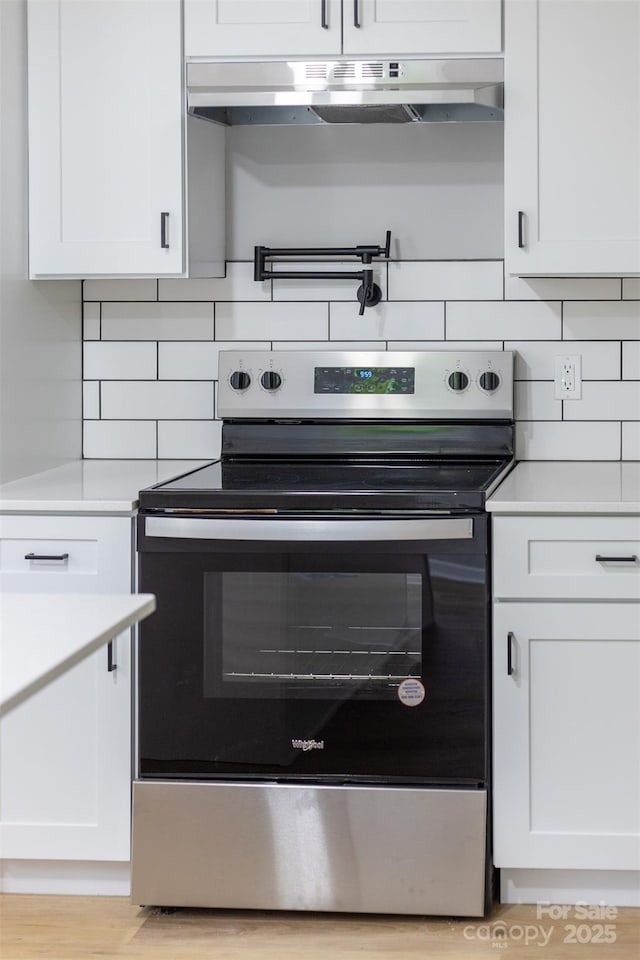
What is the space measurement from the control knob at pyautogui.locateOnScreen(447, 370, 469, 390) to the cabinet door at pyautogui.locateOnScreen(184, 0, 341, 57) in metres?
0.79

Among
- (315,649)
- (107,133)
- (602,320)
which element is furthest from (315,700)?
(107,133)

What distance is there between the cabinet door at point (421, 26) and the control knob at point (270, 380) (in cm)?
77

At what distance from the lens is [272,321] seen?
9.38 ft

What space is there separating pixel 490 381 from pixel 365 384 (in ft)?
1.00

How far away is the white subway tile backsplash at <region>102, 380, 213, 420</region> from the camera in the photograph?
2895 mm

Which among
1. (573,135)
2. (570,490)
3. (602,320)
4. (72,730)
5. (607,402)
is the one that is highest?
(573,135)

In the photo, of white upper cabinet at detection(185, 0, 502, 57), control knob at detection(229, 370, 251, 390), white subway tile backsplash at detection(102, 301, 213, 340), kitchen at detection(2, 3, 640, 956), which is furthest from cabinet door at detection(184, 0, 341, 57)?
control knob at detection(229, 370, 251, 390)

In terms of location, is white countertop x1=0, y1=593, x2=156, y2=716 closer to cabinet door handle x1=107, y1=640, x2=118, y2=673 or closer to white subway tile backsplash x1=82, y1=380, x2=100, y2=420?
cabinet door handle x1=107, y1=640, x2=118, y2=673

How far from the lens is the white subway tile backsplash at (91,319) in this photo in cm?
292

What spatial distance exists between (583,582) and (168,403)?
1242 mm

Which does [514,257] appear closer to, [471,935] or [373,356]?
[373,356]

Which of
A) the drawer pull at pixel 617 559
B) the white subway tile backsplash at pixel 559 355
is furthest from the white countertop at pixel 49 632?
the white subway tile backsplash at pixel 559 355

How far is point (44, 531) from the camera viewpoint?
2215 mm

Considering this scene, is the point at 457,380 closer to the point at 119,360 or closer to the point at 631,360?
the point at 631,360
